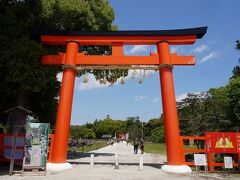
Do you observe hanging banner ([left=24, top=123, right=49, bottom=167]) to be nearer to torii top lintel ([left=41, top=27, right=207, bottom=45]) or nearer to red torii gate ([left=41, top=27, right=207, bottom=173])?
red torii gate ([left=41, top=27, right=207, bottom=173])

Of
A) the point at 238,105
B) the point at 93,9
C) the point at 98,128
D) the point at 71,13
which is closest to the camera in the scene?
the point at 238,105

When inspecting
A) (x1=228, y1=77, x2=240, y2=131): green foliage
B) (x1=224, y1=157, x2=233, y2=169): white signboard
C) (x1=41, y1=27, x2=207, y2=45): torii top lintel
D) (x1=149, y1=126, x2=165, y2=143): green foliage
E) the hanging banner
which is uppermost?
(x1=41, y1=27, x2=207, y2=45): torii top lintel

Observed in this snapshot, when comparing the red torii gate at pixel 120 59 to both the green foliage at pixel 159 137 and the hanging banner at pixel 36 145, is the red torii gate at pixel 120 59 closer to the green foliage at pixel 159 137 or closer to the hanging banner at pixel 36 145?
the hanging banner at pixel 36 145

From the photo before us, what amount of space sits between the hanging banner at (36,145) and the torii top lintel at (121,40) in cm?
373

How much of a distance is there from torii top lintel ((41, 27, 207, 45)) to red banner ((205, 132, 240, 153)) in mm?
4956

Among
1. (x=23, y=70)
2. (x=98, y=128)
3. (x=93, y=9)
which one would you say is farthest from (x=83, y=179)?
(x=98, y=128)

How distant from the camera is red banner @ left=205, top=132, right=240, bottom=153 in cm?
1304

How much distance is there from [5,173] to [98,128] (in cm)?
9328

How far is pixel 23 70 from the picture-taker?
13.7m

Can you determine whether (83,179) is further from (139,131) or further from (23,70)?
(139,131)

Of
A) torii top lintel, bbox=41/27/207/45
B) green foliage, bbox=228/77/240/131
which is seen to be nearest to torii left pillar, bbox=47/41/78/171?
torii top lintel, bbox=41/27/207/45

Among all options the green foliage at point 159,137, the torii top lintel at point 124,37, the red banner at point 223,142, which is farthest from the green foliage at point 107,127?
the red banner at point 223,142

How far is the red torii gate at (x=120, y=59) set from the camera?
514 inches

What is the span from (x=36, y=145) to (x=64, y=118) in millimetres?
1885
